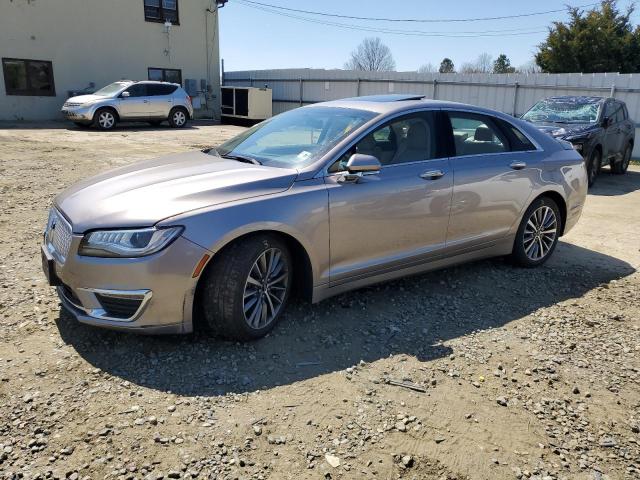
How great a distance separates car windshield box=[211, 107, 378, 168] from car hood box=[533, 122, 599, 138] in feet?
22.8

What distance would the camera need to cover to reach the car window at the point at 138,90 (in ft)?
59.1

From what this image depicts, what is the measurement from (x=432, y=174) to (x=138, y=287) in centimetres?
241

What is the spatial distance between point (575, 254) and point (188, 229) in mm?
4560

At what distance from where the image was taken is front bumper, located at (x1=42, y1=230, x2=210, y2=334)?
308 cm

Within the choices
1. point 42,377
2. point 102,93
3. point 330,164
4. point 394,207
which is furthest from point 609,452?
point 102,93

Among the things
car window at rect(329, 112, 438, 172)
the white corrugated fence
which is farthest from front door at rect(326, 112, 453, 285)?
the white corrugated fence

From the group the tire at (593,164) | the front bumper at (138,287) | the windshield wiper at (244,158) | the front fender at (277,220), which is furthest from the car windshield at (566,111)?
the front bumper at (138,287)

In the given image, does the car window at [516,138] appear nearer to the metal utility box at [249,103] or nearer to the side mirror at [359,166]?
the side mirror at [359,166]

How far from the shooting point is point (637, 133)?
47.2ft

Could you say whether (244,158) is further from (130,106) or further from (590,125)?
(130,106)

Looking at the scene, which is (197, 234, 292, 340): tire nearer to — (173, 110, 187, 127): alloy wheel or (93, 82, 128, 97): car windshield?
(93, 82, 128, 97): car windshield

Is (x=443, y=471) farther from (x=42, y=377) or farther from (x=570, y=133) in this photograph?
(x=570, y=133)

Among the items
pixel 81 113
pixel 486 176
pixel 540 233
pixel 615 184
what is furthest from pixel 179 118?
pixel 486 176

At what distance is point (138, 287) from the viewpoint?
3.09 meters
